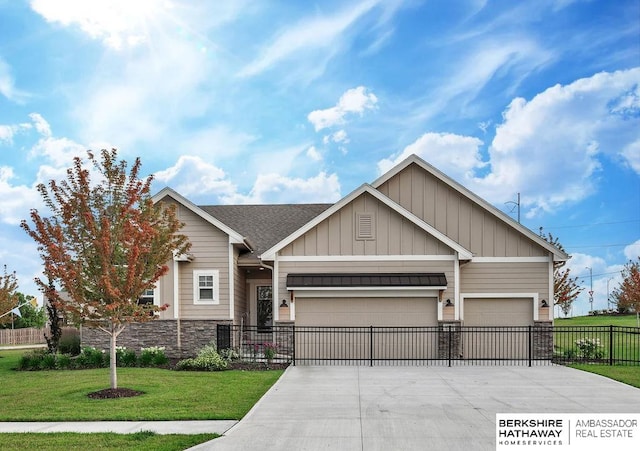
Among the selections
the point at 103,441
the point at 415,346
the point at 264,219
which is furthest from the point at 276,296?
the point at 103,441

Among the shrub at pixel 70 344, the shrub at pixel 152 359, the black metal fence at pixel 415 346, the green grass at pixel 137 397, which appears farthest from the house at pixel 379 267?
the green grass at pixel 137 397

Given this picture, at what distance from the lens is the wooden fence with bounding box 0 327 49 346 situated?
42469mm

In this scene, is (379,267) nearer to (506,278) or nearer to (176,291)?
(506,278)

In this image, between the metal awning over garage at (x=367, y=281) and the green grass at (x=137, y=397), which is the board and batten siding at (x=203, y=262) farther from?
the green grass at (x=137, y=397)

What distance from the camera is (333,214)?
2164cm

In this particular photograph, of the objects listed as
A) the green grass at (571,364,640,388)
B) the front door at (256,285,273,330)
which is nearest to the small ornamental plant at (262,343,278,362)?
the front door at (256,285,273,330)

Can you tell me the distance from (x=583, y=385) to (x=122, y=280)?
11.4 metres

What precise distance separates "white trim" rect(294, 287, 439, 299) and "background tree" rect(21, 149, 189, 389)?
307 inches

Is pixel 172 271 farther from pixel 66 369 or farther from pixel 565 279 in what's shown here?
pixel 565 279

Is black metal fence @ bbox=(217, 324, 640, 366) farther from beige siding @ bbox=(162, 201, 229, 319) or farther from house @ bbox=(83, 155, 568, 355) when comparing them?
beige siding @ bbox=(162, 201, 229, 319)

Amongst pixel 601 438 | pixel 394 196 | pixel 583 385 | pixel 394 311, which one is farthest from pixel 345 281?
pixel 601 438

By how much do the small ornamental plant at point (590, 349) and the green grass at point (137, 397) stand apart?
37.5 feet

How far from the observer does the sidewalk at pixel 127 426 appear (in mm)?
10102

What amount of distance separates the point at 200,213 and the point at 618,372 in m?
14.6
